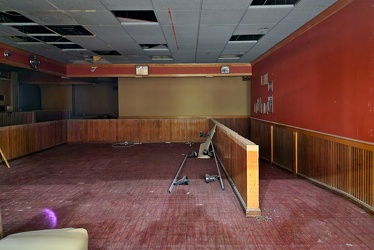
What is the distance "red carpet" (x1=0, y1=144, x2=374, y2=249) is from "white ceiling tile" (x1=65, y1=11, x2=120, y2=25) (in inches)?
117

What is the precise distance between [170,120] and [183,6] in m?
6.55

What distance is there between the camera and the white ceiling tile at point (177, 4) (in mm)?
4429

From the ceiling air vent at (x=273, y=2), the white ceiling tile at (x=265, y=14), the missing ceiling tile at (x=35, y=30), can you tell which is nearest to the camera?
the ceiling air vent at (x=273, y=2)

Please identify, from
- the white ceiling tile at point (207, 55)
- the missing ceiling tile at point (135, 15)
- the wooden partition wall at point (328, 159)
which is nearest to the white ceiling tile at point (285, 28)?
the wooden partition wall at point (328, 159)

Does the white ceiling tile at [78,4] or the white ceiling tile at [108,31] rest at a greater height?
the white ceiling tile at [108,31]

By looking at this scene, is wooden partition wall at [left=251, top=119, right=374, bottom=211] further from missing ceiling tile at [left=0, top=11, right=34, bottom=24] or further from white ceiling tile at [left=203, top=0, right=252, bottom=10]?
missing ceiling tile at [left=0, top=11, right=34, bottom=24]

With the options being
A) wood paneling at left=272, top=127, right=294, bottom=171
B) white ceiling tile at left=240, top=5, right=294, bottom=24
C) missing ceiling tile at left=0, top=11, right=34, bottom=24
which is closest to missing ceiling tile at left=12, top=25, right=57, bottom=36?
missing ceiling tile at left=0, top=11, right=34, bottom=24

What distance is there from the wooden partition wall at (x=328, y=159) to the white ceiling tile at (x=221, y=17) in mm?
2540

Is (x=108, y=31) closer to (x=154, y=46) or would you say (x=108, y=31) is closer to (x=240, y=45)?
(x=154, y=46)

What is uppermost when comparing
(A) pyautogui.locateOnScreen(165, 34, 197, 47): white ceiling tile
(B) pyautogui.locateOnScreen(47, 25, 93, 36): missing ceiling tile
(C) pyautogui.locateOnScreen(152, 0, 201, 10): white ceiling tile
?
(B) pyautogui.locateOnScreen(47, 25, 93, 36): missing ceiling tile

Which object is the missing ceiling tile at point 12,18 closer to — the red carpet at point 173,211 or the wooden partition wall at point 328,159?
the red carpet at point 173,211

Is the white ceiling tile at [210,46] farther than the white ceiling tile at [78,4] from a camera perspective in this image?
Yes

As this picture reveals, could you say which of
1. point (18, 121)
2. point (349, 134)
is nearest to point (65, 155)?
point (18, 121)

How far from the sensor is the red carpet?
2955 mm
